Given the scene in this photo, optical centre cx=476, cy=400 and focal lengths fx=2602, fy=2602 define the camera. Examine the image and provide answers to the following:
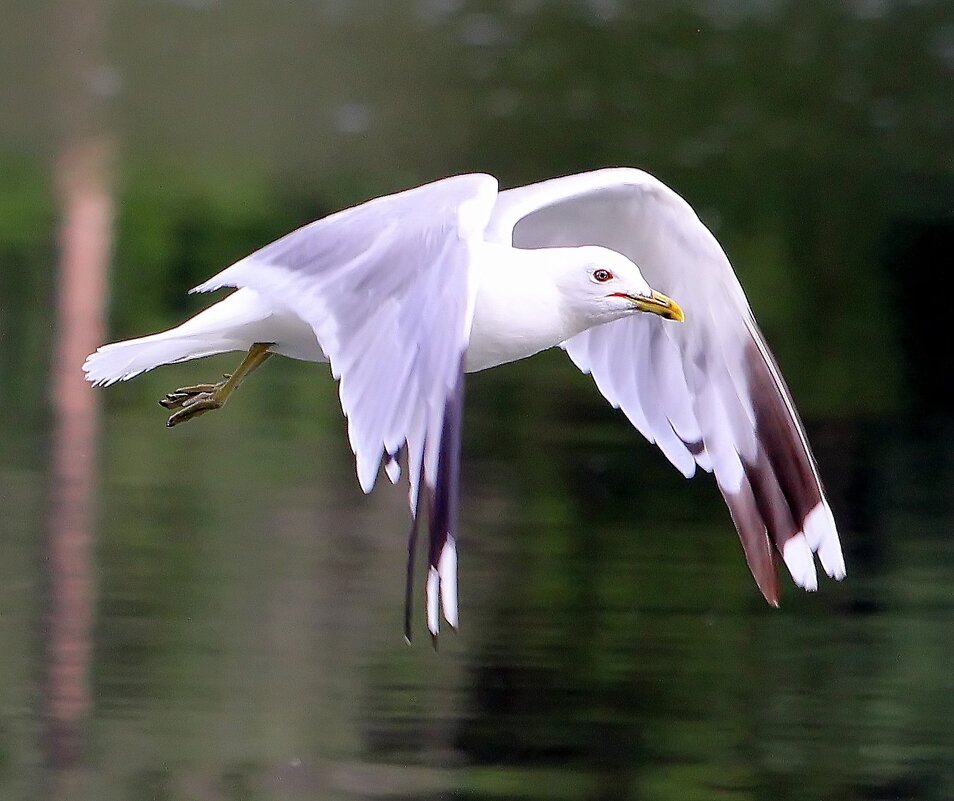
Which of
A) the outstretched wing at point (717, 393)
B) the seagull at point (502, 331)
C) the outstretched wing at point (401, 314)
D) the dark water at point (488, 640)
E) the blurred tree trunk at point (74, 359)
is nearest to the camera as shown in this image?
the outstretched wing at point (401, 314)

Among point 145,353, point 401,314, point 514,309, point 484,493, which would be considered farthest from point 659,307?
point 484,493

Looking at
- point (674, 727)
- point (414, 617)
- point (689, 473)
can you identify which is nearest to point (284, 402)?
point (414, 617)

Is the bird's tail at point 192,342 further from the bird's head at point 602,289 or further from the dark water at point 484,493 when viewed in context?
the dark water at point 484,493

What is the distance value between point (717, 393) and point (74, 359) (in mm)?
6618

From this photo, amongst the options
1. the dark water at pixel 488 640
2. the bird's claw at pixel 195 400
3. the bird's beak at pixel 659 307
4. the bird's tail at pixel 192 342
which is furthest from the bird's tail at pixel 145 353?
the dark water at pixel 488 640

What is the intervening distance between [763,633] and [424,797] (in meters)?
2.15

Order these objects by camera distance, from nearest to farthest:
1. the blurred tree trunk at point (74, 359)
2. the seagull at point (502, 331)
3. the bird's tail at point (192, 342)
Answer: the seagull at point (502, 331) < the bird's tail at point (192, 342) < the blurred tree trunk at point (74, 359)

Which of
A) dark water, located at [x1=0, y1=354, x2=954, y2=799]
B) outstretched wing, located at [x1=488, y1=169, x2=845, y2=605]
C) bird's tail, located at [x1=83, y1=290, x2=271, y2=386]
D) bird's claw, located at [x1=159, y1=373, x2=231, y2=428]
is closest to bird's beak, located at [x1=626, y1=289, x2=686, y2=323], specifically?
outstretched wing, located at [x1=488, y1=169, x2=845, y2=605]

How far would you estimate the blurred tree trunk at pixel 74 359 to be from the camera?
7508 millimetres

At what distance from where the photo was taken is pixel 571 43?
21.2 meters

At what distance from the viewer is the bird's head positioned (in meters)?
5.81

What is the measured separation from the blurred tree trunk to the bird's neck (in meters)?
1.86

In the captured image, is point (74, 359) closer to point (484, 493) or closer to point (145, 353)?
point (484, 493)

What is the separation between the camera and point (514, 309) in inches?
223
